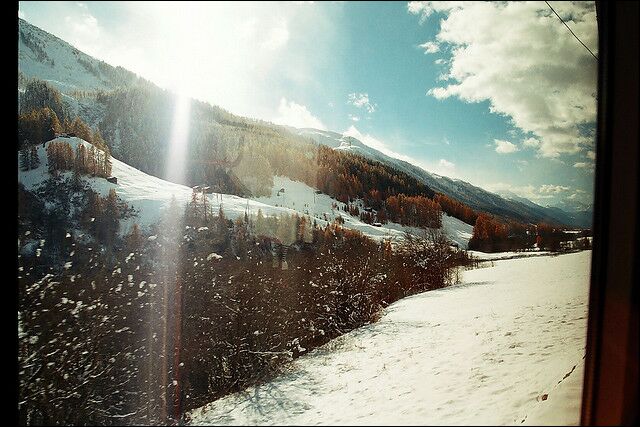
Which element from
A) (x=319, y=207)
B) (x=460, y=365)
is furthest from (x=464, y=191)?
(x=460, y=365)

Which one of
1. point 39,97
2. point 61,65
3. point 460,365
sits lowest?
point 460,365

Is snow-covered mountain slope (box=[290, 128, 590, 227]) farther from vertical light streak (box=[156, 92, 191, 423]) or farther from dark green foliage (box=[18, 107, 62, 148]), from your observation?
dark green foliage (box=[18, 107, 62, 148])

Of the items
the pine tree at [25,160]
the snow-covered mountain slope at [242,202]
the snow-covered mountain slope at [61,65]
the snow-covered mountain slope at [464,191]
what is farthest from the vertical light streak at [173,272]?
the snow-covered mountain slope at [464,191]

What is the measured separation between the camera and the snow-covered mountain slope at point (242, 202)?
3.51m

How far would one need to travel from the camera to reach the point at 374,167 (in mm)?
3607

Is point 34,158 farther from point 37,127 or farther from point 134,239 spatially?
point 134,239

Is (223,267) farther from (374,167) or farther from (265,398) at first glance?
(374,167)

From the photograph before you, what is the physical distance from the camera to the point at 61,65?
344 centimetres

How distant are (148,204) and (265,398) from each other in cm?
221

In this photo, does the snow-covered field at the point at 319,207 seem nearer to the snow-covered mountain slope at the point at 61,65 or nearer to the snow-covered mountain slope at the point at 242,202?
the snow-covered mountain slope at the point at 242,202

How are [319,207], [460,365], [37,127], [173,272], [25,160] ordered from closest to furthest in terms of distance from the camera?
1. [460,365]
2. [25,160]
3. [37,127]
4. [173,272]
5. [319,207]

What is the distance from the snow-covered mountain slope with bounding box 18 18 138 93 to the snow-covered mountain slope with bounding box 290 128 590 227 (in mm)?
2164

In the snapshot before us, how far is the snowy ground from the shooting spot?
1976 mm

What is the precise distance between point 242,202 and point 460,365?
2645mm
